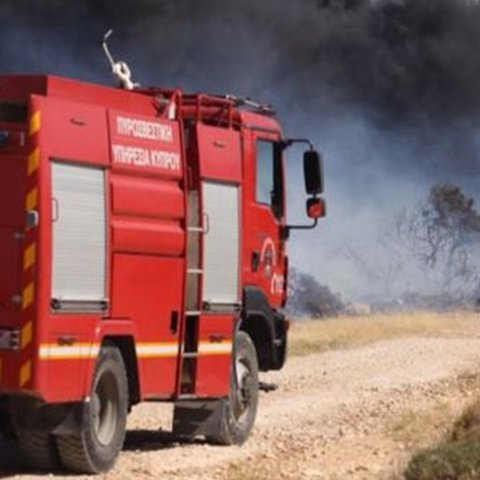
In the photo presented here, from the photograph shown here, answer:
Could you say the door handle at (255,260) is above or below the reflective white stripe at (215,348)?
above

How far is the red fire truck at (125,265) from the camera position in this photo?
13.6m

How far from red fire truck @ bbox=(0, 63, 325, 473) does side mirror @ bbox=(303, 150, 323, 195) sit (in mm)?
651

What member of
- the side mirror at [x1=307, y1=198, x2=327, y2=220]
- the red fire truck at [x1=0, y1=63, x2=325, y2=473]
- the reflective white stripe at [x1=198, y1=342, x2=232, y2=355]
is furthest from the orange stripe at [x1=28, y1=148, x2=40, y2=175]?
the side mirror at [x1=307, y1=198, x2=327, y2=220]

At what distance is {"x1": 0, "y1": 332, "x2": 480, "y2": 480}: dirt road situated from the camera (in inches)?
587

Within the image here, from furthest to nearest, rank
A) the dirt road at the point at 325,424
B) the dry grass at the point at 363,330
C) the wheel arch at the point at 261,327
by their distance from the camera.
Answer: the dry grass at the point at 363,330 < the wheel arch at the point at 261,327 < the dirt road at the point at 325,424

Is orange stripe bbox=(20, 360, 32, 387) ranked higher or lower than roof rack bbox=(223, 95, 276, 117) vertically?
lower

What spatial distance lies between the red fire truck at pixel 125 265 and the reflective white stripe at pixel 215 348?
2cm

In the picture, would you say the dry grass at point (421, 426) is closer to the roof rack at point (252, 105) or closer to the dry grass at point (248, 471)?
the dry grass at point (248, 471)

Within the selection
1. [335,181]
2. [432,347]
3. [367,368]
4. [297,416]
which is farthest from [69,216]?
[335,181]

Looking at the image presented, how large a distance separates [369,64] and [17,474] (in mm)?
58475

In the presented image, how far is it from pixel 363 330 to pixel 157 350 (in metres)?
24.5

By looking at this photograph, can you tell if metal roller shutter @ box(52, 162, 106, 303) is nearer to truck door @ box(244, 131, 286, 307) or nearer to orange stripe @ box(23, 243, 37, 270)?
orange stripe @ box(23, 243, 37, 270)

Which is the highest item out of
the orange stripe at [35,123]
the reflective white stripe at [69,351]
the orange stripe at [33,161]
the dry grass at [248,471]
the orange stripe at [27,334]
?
the orange stripe at [35,123]

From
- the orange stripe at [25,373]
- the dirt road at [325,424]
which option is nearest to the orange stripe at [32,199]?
the orange stripe at [25,373]
